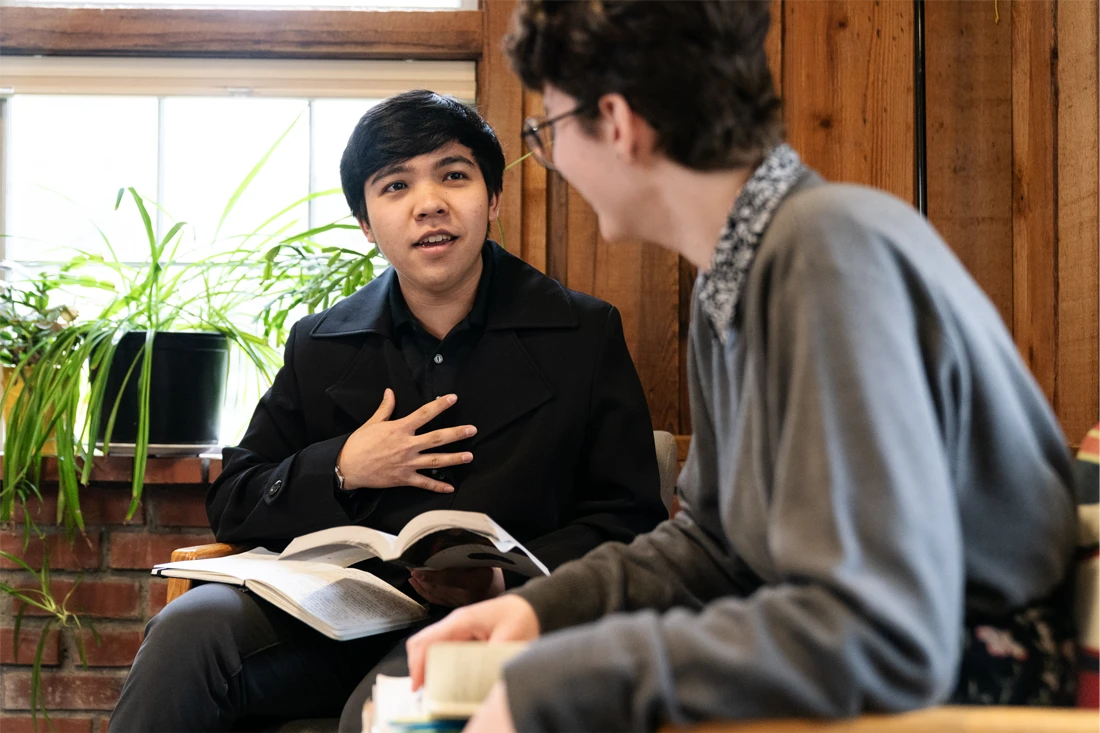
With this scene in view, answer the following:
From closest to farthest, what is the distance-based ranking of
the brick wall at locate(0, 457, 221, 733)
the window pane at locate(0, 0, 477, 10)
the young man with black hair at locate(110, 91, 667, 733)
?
the young man with black hair at locate(110, 91, 667, 733) < the brick wall at locate(0, 457, 221, 733) < the window pane at locate(0, 0, 477, 10)

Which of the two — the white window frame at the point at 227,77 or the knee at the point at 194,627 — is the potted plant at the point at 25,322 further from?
the knee at the point at 194,627

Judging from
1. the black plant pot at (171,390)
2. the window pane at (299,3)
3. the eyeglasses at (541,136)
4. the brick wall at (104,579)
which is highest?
the window pane at (299,3)

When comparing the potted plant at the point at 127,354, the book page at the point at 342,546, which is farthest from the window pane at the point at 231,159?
the book page at the point at 342,546

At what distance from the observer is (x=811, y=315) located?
0.74m

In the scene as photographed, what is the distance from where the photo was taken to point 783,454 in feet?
2.46

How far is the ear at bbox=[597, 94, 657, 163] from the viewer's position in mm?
922

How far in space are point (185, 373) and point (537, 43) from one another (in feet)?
4.49

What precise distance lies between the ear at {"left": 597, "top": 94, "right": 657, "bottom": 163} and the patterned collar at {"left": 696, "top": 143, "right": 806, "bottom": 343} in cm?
10

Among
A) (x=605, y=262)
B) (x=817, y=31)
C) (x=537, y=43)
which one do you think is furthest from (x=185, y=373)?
(x=817, y=31)

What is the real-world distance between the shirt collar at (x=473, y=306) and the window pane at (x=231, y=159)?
26.7 inches

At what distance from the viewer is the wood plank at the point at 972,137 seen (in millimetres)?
2252

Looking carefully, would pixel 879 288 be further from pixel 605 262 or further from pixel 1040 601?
pixel 605 262

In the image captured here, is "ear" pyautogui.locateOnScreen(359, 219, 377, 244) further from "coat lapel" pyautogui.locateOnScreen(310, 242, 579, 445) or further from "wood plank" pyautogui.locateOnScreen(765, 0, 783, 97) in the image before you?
"wood plank" pyautogui.locateOnScreen(765, 0, 783, 97)

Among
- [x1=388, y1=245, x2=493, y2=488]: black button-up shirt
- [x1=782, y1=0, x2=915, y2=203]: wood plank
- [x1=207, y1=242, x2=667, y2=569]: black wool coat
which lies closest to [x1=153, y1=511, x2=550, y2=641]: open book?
[x1=207, y1=242, x2=667, y2=569]: black wool coat
